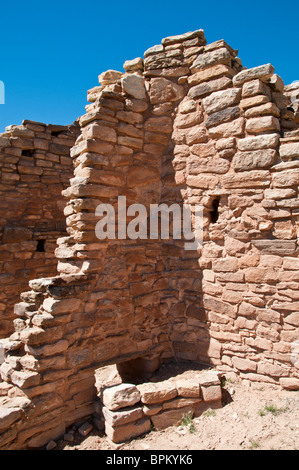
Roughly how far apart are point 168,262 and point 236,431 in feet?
7.10

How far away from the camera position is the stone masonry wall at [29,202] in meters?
6.30

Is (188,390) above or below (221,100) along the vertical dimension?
below

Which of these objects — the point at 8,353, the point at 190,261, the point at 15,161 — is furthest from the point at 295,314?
the point at 15,161

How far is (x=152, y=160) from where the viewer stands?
15.1ft

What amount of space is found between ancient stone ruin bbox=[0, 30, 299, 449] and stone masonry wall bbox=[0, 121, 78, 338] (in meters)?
2.49

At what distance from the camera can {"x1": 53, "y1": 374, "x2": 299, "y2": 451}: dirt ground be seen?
297cm

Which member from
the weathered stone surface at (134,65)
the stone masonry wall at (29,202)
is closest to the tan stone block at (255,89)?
the weathered stone surface at (134,65)

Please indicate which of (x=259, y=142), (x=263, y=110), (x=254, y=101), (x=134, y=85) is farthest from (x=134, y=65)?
(x=259, y=142)

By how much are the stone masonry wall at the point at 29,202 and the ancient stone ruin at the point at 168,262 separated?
249cm

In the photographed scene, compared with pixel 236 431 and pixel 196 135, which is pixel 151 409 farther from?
pixel 196 135

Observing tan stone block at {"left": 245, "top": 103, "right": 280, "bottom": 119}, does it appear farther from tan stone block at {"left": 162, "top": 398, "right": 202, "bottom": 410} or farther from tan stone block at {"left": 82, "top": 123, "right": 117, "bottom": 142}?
tan stone block at {"left": 162, "top": 398, "right": 202, "bottom": 410}

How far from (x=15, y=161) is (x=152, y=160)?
347cm

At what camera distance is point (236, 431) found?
10.3 feet

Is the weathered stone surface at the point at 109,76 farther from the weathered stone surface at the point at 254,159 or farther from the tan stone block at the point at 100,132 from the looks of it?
the weathered stone surface at the point at 254,159
